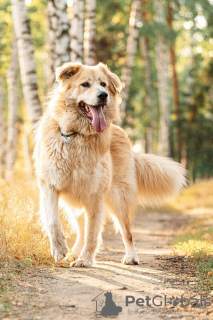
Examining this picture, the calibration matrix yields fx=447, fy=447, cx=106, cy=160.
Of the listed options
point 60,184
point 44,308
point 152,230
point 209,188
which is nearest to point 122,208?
point 60,184

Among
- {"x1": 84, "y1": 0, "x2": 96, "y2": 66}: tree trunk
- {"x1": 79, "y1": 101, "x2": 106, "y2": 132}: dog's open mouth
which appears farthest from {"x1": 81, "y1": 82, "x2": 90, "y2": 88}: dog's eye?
{"x1": 84, "y1": 0, "x2": 96, "y2": 66}: tree trunk

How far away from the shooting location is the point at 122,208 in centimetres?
567

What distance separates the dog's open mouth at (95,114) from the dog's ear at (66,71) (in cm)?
39

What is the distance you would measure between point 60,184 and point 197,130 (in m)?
16.4

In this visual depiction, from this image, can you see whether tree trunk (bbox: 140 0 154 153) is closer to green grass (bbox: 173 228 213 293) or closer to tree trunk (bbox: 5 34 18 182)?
tree trunk (bbox: 5 34 18 182)

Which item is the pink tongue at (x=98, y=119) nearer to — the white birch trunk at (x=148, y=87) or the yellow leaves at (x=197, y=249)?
the yellow leaves at (x=197, y=249)

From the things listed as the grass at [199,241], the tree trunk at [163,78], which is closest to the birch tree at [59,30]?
the grass at [199,241]

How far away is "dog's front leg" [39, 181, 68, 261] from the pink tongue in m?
0.83

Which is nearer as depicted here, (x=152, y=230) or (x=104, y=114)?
(x=104, y=114)

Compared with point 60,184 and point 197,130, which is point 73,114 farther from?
point 197,130

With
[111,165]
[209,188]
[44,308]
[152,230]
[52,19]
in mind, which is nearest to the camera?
[44,308]

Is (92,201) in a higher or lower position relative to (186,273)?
higher

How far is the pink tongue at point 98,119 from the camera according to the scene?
4893 mm

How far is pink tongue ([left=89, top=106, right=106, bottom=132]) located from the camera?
4893 millimetres
